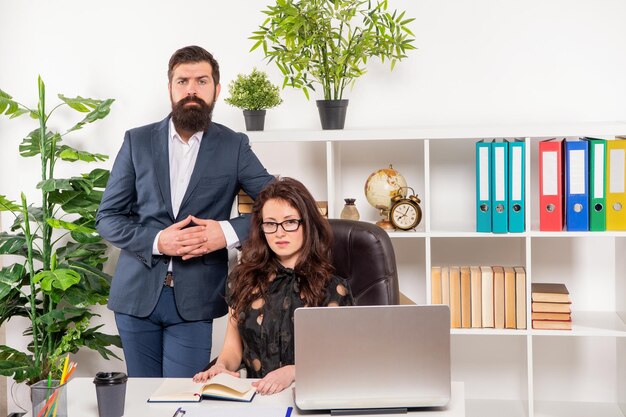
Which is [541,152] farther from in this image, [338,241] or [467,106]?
[338,241]

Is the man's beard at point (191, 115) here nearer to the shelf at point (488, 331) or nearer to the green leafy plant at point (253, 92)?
the green leafy plant at point (253, 92)

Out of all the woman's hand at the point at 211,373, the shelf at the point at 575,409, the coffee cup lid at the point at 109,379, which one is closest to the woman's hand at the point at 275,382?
the woman's hand at the point at 211,373

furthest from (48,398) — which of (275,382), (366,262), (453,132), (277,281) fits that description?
(453,132)

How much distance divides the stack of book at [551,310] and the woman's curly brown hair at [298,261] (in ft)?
4.32

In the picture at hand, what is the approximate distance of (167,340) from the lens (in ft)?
10.5

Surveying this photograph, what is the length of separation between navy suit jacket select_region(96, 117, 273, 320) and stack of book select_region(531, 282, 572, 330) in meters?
1.28

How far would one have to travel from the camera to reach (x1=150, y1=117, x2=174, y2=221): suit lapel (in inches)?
125

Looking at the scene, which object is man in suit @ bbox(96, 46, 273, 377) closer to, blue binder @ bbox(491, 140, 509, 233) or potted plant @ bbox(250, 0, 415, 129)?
potted plant @ bbox(250, 0, 415, 129)

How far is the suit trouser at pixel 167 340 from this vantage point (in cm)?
315

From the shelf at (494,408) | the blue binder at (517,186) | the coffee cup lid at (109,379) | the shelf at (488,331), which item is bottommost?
the shelf at (494,408)

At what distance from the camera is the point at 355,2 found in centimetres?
374

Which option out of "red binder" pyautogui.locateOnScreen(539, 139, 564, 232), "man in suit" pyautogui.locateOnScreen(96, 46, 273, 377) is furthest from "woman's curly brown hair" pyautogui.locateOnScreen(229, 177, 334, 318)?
"red binder" pyautogui.locateOnScreen(539, 139, 564, 232)

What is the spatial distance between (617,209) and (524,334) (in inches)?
25.0

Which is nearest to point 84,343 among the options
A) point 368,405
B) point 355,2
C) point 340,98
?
point 340,98
